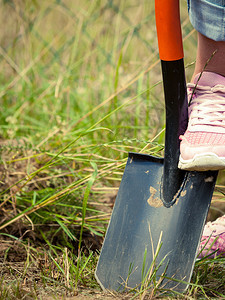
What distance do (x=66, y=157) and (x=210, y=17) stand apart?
635 millimetres

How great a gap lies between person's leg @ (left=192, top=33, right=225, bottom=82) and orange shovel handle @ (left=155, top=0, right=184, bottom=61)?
0.14 m

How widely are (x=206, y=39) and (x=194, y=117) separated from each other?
0.24 metres

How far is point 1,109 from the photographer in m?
2.36

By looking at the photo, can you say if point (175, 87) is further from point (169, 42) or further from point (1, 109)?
point (1, 109)

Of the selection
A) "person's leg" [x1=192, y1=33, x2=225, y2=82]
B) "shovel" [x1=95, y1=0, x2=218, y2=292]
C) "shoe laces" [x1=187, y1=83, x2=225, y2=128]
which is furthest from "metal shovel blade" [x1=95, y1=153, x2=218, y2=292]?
"person's leg" [x1=192, y1=33, x2=225, y2=82]

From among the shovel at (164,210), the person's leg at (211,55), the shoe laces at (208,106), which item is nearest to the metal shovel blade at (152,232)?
the shovel at (164,210)

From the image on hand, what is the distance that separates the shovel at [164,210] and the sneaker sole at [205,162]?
0.20ft

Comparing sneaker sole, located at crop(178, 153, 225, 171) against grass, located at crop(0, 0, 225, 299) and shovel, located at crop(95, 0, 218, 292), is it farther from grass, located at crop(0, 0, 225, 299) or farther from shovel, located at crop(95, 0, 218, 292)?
Answer: grass, located at crop(0, 0, 225, 299)

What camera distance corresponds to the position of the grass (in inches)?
43.2

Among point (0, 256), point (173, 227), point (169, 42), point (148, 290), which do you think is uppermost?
point (169, 42)

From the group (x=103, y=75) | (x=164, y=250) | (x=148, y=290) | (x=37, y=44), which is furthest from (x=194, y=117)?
(x=37, y=44)

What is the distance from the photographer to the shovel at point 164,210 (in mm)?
1018

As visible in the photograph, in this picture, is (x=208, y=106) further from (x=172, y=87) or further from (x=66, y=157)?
(x=66, y=157)

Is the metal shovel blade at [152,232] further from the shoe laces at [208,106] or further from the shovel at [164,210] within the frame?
the shoe laces at [208,106]
